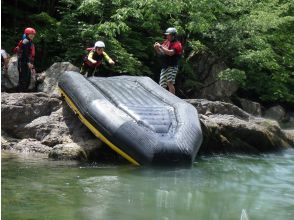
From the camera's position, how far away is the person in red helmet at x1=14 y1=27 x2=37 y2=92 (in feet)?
31.9

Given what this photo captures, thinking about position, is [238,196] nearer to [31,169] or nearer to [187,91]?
[31,169]

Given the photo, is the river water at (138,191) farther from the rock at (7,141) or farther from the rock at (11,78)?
the rock at (11,78)

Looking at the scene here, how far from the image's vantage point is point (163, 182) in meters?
6.15

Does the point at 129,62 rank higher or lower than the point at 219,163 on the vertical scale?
higher

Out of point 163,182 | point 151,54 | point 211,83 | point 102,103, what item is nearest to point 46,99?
point 102,103

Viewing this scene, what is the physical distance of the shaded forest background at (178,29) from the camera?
504 inches

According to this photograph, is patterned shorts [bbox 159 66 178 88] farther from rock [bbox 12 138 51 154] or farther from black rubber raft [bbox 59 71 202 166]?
rock [bbox 12 138 51 154]

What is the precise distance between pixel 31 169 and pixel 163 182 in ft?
5.84

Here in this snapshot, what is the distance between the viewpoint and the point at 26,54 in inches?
387

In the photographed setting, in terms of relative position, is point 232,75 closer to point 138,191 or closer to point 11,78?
point 11,78

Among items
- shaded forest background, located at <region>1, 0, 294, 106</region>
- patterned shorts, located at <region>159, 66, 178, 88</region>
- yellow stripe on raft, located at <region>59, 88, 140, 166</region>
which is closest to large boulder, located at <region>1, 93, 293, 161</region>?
yellow stripe on raft, located at <region>59, 88, 140, 166</region>

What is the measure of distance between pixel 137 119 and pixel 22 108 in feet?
8.41

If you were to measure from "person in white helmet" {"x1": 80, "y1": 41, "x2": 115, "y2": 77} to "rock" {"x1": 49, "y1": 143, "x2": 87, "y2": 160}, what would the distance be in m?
2.69

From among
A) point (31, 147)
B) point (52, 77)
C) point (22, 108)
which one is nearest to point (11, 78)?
point (52, 77)
